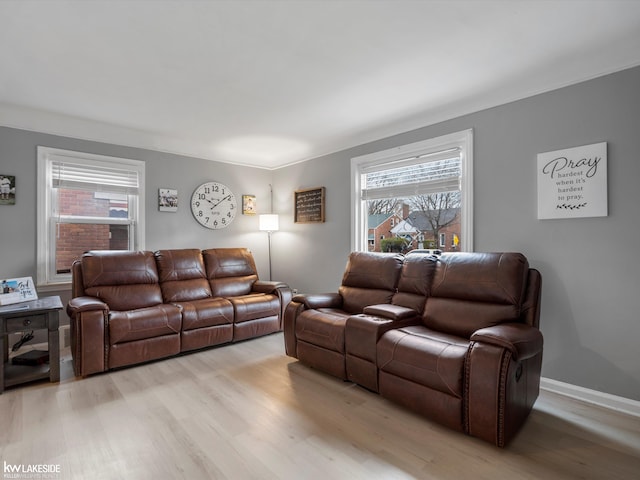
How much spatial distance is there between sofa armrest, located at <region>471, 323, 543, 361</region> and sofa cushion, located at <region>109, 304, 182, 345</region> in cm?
272

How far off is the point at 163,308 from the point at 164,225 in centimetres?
142

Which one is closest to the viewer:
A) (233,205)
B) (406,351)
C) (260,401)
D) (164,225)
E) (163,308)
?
(406,351)

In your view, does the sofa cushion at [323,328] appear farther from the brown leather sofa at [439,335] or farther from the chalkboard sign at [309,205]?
the chalkboard sign at [309,205]

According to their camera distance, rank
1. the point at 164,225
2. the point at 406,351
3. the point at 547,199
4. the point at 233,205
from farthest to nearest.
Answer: the point at 233,205, the point at 164,225, the point at 547,199, the point at 406,351

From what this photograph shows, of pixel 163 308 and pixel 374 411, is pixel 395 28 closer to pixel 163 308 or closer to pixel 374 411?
pixel 374 411

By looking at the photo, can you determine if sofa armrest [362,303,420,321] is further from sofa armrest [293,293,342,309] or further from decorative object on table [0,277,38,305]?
decorative object on table [0,277,38,305]

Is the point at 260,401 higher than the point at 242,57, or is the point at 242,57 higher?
the point at 242,57

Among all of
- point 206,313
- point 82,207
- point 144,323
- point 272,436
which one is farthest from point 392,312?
point 82,207

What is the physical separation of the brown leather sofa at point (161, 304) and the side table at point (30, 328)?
0.45 ft

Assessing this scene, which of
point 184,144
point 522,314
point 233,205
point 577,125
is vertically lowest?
point 522,314

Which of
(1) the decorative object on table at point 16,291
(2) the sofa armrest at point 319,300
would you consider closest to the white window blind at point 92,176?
(1) the decorative object on table at point 16,291

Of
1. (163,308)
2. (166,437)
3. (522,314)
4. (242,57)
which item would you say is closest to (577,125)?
(522,314)

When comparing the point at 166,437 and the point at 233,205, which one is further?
the point at 233,205

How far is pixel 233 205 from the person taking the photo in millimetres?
5074
